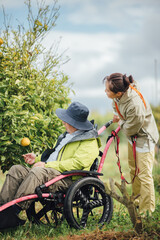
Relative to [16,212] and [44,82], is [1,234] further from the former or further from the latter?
[44,82]

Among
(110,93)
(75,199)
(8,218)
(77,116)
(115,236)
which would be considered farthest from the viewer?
(110,93)

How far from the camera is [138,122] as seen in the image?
333cm

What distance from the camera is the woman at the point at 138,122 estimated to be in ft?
10.9

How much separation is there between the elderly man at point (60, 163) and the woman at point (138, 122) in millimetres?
399

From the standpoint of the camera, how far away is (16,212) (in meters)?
2.92

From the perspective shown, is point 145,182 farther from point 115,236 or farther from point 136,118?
point 115,236

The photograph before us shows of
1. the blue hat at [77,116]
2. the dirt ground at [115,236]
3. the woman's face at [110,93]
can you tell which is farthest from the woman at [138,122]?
the dirt ground at [115,236]

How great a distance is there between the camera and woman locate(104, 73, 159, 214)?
332 centimetres

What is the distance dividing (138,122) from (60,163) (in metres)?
0.95

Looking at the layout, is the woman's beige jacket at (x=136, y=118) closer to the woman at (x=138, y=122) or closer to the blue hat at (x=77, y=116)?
the woman at (x=138, y=122)

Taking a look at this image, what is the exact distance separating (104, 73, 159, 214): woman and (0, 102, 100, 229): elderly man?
40cm

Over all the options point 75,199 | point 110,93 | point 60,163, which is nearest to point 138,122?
point 110,93

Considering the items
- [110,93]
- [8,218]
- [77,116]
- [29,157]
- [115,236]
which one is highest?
[110,93]

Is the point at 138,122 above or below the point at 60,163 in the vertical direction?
A: above
